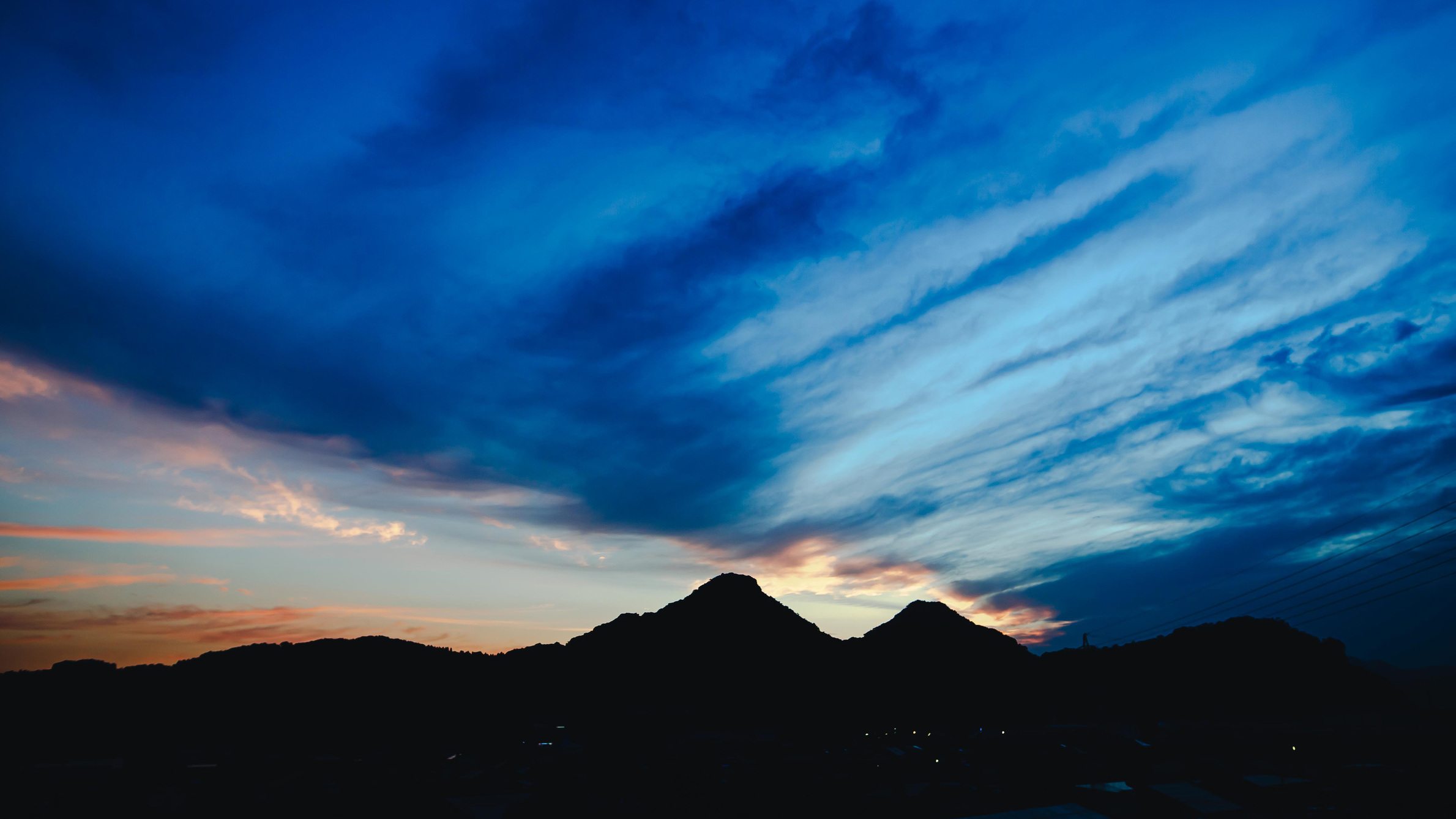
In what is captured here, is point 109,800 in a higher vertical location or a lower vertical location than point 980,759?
higher

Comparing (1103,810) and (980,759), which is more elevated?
(1103,810)

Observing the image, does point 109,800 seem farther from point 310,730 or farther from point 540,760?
point 310,730

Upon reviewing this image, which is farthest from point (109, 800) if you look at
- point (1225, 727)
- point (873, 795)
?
point (1225, 727)

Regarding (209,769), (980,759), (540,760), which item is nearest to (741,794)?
(540,760)

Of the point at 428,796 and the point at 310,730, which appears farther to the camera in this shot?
the point at 310,730

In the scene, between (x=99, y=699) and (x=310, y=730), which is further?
(x=99, y=699)

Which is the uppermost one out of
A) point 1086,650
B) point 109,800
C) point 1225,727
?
point 1086,650

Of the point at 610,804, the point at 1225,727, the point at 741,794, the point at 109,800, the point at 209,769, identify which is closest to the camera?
the point at 109,800

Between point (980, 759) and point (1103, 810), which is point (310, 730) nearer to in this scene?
point (980, 759)

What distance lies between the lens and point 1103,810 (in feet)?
144

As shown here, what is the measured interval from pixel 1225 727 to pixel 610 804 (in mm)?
143298

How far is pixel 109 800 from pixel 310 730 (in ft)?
463

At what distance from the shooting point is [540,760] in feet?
331

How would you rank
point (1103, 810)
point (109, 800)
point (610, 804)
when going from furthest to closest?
1. point (610, 804)
2. point (109, 800)
3. point (1103, 810)
